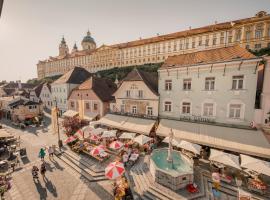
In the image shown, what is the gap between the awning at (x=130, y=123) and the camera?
61.8ft

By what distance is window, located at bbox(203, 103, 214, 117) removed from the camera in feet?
54.0

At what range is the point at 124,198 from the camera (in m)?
10.4

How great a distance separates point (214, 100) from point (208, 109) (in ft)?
4.17

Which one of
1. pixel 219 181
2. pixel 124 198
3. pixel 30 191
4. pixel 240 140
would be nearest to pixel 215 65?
pixel 240 140

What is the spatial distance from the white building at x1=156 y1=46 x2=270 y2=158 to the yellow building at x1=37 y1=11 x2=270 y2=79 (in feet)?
170

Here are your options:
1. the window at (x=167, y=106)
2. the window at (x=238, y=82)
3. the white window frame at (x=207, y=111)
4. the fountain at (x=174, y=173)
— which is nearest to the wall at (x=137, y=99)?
the window at (x=167, y=106)

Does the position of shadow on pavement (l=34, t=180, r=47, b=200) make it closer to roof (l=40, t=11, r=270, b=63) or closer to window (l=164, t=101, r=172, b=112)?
window (l=164, t=101, r=172, b=112)

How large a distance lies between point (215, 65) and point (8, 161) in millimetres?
26743

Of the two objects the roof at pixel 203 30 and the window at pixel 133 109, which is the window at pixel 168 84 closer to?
the window at pixel 133 109

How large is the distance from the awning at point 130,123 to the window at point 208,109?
6579 mm

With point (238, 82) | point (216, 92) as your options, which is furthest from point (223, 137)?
point (238, 82)

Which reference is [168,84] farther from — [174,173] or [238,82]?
[174,173]

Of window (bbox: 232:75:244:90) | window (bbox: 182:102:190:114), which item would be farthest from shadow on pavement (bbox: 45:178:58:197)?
window (bbox: 232:75:244:90)

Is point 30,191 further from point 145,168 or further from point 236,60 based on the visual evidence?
point 236,60
